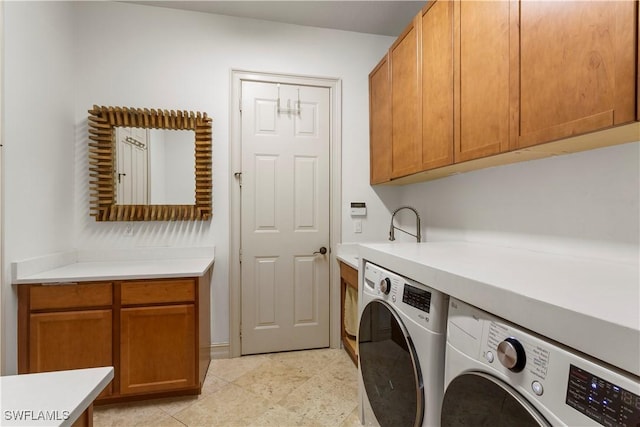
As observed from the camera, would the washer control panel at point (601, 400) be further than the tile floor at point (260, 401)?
No

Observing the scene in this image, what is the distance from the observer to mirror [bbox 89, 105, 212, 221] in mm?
2146

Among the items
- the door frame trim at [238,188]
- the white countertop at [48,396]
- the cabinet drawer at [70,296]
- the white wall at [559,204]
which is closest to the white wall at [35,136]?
the cabinet drawer at [70,296]

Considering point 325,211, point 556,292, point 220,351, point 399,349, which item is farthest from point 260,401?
point 556,292

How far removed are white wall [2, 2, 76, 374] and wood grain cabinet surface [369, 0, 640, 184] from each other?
2249 millimetres

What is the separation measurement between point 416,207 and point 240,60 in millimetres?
1877

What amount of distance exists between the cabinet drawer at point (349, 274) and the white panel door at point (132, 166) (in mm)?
1604

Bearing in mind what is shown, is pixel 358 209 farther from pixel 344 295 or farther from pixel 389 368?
pixel 389 368

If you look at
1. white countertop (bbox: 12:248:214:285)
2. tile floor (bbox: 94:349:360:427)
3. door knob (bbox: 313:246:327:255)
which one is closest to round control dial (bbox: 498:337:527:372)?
tile floor (bbox: 94:349:360:427)

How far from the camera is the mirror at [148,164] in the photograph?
2.15 m

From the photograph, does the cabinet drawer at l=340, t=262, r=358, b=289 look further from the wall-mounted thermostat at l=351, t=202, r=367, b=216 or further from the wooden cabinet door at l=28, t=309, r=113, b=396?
the wooden cabinet door at l=28, t=309, r=113, b=396

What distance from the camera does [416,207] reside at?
246 cm

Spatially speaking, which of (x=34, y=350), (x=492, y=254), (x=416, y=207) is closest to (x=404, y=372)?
(x=492, y=254)

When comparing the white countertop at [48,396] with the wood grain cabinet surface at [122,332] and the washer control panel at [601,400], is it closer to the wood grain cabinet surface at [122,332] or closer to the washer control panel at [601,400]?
the washer control panel at [601,400]

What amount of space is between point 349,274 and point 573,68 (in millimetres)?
1731
